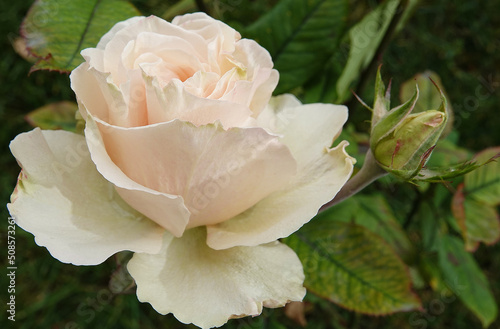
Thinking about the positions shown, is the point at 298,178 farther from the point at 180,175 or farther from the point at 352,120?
the point at 352,120

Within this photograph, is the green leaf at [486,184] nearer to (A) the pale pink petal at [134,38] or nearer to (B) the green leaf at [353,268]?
(B) the green leaf at [353,268]

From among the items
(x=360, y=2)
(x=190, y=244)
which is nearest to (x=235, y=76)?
(x=190, y=244)

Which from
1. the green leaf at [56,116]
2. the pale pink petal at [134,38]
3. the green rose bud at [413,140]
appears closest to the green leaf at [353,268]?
the green rose bud at [413,140]

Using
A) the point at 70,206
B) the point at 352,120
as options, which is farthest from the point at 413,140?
the point at 352,120

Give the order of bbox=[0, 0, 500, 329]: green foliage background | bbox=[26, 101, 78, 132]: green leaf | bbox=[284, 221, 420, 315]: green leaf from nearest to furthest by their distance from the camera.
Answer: bbox=[284, 221, 420, 315]: green leaf
bbox=[26, 101, 78, 132]: green leaf
bbox=[0, 0, 500, 329]: green foliage background

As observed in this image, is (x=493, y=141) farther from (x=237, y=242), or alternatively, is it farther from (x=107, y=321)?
(x=237, y=242)

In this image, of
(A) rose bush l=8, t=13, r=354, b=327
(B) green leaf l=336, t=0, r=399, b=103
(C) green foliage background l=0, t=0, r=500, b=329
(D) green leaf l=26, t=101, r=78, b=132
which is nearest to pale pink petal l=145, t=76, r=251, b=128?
(A) rose bush l=8, t=13, r=354, b=327

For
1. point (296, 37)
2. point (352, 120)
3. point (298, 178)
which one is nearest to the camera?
point (298, 178)

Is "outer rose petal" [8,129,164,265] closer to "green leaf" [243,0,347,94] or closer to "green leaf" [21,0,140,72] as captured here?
"green leaf" [21,0,140,72]
